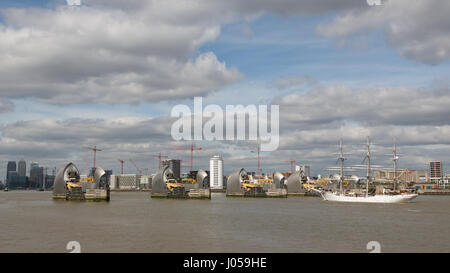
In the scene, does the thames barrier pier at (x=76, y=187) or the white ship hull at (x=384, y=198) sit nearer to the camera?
the thames barrier pier at (x=76, y=187)

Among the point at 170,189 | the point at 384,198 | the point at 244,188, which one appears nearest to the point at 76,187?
the point at 170,189

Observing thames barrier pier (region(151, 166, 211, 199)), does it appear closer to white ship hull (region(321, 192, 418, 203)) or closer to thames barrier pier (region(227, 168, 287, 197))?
thames barrier pier (region(227, 168, 287, 197))

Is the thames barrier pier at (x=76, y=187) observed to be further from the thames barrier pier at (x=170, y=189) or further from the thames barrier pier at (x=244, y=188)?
the thames barrier pier at (x=244, y=188)

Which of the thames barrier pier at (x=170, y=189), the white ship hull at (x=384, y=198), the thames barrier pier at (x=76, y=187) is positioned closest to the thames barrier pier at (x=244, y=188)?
the thames barrier pier at (x=170, y=189)

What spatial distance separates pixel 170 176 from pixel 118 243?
357ft

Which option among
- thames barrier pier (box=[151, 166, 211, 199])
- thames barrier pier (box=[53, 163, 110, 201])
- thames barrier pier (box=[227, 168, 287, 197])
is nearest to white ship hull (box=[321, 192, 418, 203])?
thames barrier pier (box=[227, 168, 287, 197])

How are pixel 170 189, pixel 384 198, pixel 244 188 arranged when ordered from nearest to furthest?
1. pixel 384 198
2. pixel 170 189
3. pixel 244 188

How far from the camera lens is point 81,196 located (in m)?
112

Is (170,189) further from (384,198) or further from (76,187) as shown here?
(384,198)

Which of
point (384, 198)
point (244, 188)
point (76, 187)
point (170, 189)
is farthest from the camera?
point (244, 188)

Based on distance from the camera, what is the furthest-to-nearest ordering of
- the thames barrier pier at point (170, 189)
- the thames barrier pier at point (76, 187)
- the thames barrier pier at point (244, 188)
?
the thames barrier pier at point (244, 188) < the thames barrier pier at point (170, 189) < the thames barrier pier at point (76, 187)
